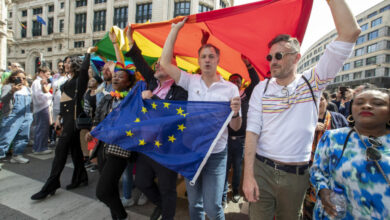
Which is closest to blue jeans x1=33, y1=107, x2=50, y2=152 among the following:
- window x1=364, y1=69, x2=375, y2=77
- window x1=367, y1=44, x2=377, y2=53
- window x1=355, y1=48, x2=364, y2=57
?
window x1=364, y1=69, x2=375, y2=77

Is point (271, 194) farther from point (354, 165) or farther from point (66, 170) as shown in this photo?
point (66, 170)

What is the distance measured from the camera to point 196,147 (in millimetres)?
2023

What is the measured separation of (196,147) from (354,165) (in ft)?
4.19

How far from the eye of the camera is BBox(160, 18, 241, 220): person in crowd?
1884mm

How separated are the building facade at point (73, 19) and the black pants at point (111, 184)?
33.4m

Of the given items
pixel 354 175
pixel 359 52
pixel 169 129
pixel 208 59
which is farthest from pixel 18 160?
pixel 359 52

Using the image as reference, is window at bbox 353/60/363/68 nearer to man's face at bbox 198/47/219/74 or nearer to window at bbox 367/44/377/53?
window at bbox 367/44/377/53

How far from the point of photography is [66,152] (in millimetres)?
3131

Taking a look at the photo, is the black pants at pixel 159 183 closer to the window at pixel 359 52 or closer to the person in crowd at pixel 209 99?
the person in crowd at pixel 209 99

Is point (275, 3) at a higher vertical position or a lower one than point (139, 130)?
higher

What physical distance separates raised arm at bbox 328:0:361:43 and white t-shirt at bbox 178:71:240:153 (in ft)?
3.21

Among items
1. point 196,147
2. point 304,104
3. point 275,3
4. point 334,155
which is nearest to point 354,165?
point 334,155

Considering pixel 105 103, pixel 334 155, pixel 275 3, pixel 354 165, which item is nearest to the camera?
pixel 354 165

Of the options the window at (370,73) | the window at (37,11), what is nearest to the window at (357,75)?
the window at (370,73)
